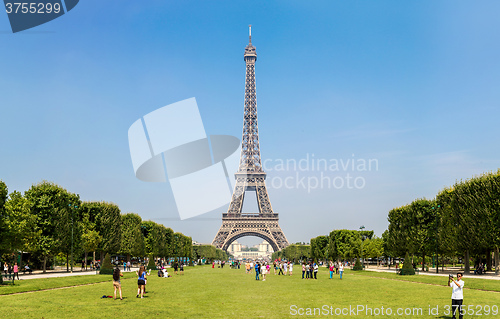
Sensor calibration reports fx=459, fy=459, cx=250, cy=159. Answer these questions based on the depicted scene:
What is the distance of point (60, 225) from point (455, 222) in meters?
50.1

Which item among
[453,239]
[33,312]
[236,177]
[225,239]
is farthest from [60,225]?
[236,177]

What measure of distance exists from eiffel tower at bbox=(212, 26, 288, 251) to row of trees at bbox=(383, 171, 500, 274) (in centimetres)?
6128

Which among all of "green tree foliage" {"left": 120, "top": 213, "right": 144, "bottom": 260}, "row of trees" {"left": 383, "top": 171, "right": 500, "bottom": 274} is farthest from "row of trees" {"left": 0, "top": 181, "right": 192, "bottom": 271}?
"row of trees" {"left": 383, "top": 171, "right": 500, "bottom": 274}

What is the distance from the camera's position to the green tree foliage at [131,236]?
267ft

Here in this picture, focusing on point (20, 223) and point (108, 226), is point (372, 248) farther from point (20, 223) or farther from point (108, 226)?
point (20, 223)

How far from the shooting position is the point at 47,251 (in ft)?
185

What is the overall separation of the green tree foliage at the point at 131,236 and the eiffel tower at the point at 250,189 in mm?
47352

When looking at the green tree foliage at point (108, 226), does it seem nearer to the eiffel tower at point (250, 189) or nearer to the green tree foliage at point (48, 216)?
the green tree foliage at point (48, 216)

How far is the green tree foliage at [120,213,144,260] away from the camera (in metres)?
81.2

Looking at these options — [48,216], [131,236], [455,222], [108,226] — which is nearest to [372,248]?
[455,222]

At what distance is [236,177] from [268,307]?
4744 inches

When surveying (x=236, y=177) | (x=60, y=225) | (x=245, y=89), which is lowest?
(x=60, y=225)

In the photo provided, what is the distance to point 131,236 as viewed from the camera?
3238 inches

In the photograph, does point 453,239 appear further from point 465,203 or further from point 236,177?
point 236,177
